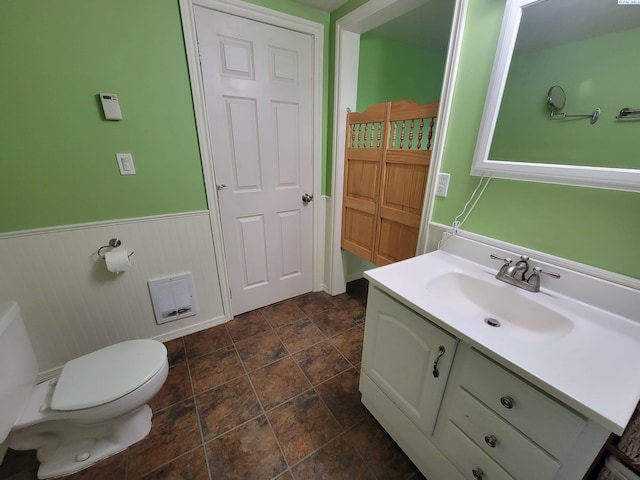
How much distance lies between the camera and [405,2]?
52.6 inches

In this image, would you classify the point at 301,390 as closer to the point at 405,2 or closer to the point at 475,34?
the point at 475,34

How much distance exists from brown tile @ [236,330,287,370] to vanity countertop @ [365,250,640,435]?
1013 millimetres

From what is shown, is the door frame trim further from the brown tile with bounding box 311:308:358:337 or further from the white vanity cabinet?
the white vanity cabinet

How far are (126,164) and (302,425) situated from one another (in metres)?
1.62

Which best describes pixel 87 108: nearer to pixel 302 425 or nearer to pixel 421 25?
pixel 302 425

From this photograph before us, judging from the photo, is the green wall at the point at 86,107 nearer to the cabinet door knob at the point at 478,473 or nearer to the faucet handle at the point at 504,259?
the faucet handle at the point at 504,259

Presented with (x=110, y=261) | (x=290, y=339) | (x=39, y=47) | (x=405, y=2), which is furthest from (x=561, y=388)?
(x=39, y=47)

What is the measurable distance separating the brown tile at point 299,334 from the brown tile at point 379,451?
62 cm

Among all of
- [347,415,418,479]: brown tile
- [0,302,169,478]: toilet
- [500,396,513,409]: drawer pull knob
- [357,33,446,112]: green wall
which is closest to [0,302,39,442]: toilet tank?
[0,302,169,478]: toilet

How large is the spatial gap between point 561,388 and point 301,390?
3.94 feet

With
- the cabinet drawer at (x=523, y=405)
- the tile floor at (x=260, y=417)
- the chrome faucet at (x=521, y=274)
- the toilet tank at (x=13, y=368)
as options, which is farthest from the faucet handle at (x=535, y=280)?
the toilet tank at (x=13, y=368)

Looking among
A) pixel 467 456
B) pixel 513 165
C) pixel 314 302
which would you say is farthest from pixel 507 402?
pixel 314 302

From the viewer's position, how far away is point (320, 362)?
165cm

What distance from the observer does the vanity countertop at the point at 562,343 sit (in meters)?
0.58
